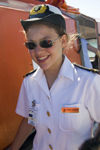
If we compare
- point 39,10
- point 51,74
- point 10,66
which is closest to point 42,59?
point 51,74

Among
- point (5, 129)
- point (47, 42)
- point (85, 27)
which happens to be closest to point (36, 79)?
point (47, 42)

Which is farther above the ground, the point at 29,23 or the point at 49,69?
the point at 29,23

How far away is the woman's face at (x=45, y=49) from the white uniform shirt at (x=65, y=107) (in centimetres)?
12

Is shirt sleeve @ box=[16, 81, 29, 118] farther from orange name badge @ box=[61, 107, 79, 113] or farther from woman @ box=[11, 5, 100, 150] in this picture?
orange name badge @ box=[61, 107, 79, 113]

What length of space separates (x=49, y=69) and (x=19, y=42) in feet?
2.17

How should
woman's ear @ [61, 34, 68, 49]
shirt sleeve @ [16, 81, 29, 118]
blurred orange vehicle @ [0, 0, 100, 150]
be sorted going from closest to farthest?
1. woman's ear @ [61, 34, 68, 49]
2. shirt sleeve @ [16, 81, 29, 118]
3. blurred orange vehicle @ [0, 0, 100, 150]

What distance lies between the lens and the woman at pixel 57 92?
119 cm

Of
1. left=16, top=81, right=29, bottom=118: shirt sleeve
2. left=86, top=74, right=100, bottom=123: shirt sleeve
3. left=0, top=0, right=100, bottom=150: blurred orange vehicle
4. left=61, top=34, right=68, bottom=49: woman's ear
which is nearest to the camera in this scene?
left=86, top=74, right=100, bottom=123: shirt sleeve

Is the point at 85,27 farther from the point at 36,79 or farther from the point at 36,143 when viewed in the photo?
the point at 36,143

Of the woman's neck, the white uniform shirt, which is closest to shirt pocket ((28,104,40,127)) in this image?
the white uniform shirt

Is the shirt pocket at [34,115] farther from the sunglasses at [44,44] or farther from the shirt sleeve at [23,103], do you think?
the sunglasses at [44,44]

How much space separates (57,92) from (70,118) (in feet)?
0.62

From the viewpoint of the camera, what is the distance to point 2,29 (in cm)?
174

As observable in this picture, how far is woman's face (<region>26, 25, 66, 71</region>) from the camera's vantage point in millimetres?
1207
